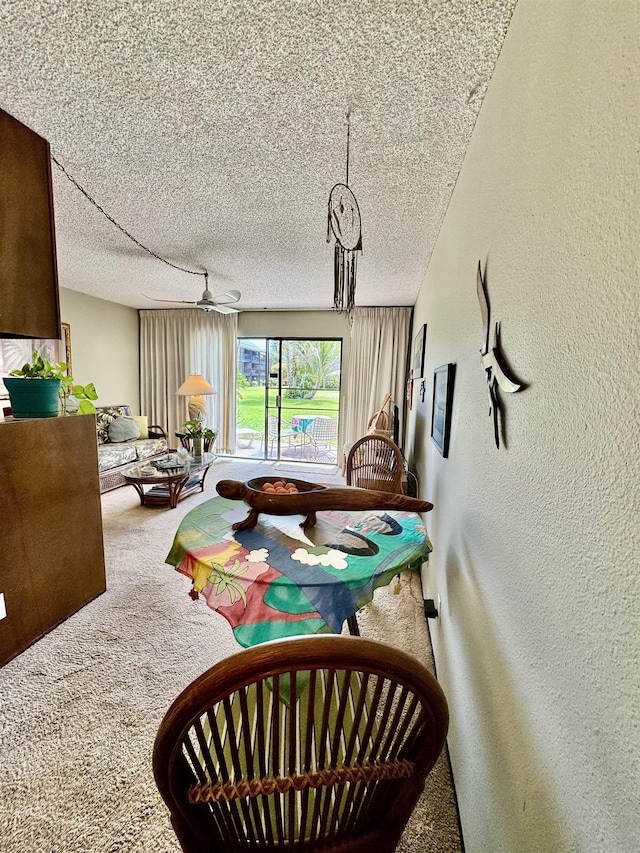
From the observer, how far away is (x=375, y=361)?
17.8 ft

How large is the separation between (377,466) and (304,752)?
105 inches

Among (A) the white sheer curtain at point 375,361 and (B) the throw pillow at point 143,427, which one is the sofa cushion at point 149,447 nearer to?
(B) the throw pillow at point 143,427

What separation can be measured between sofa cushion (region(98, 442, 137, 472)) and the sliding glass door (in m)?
1.88

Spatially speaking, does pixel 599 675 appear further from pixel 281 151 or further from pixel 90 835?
pixel 281 151

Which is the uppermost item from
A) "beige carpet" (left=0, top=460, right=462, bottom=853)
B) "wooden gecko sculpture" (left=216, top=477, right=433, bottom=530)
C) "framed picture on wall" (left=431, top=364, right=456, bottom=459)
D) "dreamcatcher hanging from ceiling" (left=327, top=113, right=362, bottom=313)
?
"dreamcatcher hanging from ceiling" (left=327, top=113, right=362, bottom=313)

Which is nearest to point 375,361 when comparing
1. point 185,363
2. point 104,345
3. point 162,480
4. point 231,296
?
point 231,296

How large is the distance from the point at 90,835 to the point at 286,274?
403 cm

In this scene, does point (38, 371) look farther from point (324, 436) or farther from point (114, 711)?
point (324, 436)

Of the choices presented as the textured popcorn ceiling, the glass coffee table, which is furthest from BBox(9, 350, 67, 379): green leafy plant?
the glass coffee table

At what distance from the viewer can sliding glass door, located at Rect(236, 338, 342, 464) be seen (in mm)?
5789

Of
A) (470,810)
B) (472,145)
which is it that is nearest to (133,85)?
(472,145)

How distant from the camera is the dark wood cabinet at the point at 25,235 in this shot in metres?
1.55

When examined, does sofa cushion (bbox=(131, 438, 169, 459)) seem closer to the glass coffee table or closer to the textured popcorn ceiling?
the glass coffee table

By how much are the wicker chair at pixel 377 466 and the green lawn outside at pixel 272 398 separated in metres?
2.51
